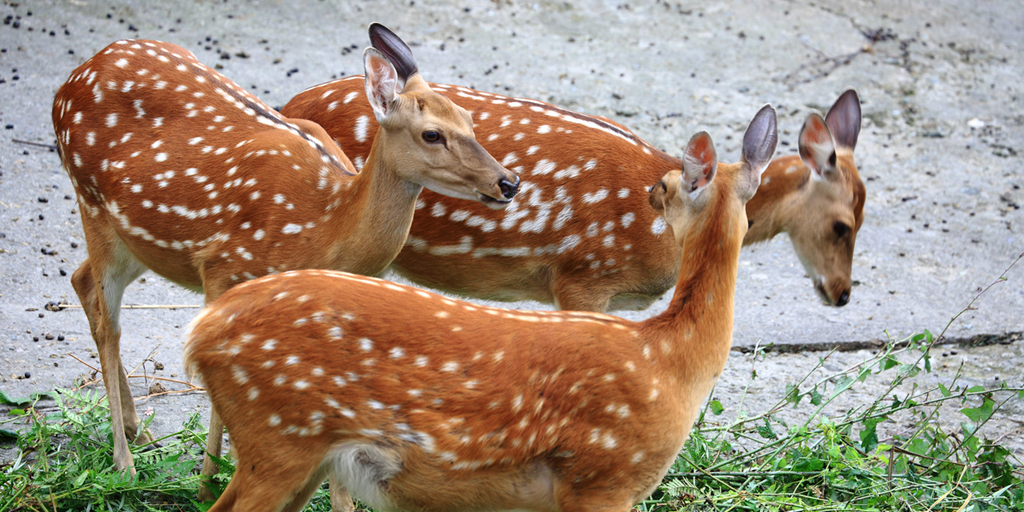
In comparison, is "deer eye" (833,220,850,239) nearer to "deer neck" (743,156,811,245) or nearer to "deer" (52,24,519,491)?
"deer neck" (743,156,811,245)

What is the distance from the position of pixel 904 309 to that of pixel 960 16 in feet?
22.5

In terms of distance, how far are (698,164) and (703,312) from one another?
52 cm

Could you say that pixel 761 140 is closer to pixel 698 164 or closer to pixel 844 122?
pixel 698 164

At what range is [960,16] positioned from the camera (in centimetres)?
1133

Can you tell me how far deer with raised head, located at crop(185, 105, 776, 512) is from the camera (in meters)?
2.81

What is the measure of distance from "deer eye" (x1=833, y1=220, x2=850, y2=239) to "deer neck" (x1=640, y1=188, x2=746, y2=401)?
1.44 m

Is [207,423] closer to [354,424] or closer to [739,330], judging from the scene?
[354,424]

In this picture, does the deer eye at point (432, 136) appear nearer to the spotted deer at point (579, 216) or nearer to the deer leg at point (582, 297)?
the spotted deer at point (579, 216)

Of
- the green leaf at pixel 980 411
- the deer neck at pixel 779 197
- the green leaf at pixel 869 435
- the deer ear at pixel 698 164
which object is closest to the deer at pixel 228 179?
the deer ear at pixel 698 164

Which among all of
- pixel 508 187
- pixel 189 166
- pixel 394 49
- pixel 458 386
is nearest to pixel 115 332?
pixel 189 166

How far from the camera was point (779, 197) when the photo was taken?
448cm

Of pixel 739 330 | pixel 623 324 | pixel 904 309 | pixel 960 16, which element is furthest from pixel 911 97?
pixel 623 324

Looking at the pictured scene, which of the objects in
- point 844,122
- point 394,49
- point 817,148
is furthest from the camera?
point 844,122

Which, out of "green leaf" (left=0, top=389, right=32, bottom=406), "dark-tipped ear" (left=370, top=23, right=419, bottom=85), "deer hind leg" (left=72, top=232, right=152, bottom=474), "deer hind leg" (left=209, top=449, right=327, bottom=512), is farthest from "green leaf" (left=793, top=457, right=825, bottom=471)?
"green leaf" (left=0, top=389, right=32, bottom=406)
